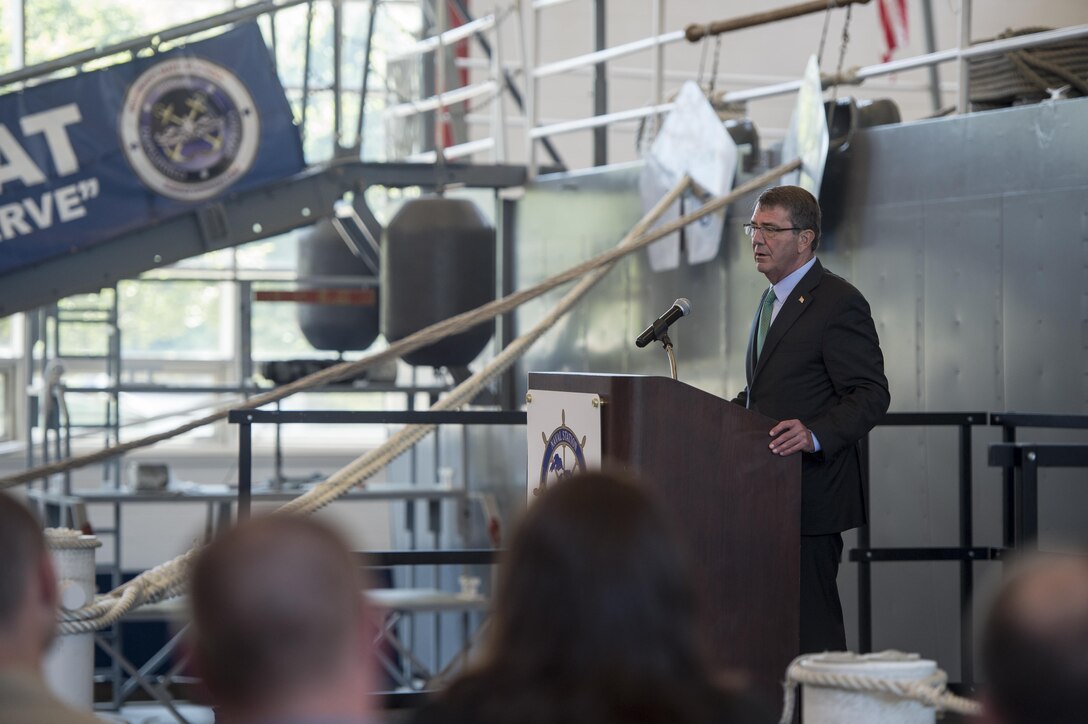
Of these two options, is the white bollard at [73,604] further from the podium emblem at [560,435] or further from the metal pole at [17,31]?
the metal pole at [17,31]

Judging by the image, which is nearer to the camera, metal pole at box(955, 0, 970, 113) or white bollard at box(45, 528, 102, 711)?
white bollard at box(45, 528, 102, 711)

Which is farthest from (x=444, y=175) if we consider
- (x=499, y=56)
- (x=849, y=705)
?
(x=849, y=705)

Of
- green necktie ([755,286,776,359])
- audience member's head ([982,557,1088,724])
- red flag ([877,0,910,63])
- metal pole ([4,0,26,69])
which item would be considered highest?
metal pole ([4,0,26,69])

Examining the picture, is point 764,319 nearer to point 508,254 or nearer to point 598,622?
point 598,622

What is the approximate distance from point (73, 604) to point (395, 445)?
1434 mm

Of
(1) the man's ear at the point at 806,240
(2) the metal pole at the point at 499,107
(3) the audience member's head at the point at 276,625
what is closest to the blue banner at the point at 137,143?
(2) the metal pole at the point at 499,107

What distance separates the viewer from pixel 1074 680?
52.2 inches

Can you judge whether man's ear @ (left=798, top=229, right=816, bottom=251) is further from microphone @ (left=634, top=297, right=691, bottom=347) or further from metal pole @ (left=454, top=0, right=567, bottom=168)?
metal pole @ (left=454, top=0, right=567, bottom=168)

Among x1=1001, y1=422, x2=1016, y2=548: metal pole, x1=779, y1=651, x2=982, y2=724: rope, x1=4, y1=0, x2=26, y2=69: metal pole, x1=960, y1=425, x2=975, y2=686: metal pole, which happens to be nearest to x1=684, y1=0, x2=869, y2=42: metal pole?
x1=960, y1=425, x2=975, y2=686: metal pole

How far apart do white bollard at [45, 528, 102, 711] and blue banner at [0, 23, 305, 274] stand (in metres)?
3.56

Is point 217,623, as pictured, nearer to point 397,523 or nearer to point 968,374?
point 968,374

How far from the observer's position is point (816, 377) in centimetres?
380

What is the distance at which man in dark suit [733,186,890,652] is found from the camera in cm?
374

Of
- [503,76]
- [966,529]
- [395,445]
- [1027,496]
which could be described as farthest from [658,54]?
[1027,496]
